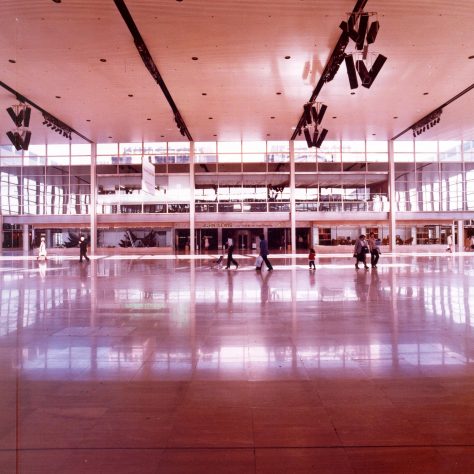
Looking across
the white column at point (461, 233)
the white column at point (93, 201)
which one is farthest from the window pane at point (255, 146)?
the white column at point (461, 233)

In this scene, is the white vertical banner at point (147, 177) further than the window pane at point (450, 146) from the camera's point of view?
No

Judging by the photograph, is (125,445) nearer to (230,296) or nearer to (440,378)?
(440,378)

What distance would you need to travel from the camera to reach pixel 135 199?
34.5 metres

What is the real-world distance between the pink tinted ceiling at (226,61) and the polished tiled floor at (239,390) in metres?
10.4

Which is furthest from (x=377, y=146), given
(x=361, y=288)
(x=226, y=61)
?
(x=361, y=288)

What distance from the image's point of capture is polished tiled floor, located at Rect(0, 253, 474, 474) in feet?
8.75

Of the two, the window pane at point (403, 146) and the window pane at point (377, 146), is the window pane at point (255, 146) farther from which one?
the window pane at point (403, 146)

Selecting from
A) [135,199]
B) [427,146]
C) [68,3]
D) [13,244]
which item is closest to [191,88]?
[68,3]

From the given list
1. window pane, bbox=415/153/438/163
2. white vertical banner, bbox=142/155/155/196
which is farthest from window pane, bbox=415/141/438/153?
white vertical banner, bbox=142/155/155/196

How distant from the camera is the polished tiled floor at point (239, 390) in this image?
267cm

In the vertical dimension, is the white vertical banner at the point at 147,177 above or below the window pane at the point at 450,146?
below

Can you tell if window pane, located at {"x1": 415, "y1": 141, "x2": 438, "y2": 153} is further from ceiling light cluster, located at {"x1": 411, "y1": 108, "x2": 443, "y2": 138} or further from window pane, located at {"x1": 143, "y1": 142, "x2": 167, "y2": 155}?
window pane, located at {"x1": 143, "y1": 142, "x2": 167, "y2": 155}

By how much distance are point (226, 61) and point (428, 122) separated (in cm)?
1565

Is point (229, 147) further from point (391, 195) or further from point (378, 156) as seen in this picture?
point (391, 195)
